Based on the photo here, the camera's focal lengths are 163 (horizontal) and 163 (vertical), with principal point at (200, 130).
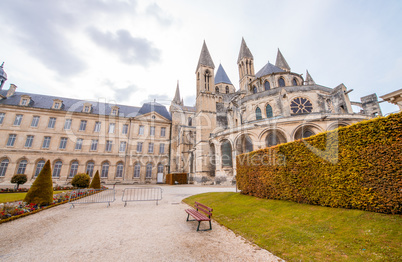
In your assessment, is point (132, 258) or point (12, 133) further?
point (12, 133)

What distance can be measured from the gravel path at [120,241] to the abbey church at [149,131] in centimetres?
1427

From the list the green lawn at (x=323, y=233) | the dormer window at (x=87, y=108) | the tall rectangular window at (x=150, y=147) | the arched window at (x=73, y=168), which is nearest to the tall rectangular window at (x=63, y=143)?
the arched window at (x=73, y=168)

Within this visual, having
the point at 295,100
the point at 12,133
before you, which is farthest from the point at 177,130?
the point at 12,133

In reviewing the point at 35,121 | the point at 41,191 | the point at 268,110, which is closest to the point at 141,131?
the point at 35,121

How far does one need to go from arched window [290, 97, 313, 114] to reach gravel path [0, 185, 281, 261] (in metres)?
21.9

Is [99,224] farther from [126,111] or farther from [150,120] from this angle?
[126,111]

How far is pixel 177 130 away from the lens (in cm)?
2889

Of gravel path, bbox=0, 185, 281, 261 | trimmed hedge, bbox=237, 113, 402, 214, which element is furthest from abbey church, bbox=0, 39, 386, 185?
gravel path, bbox=0, 185, 281, 261

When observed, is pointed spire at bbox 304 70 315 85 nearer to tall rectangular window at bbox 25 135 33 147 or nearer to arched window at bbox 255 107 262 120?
arched window at bbox 255 107 262 120

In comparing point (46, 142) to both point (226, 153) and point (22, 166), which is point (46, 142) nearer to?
point (22, 166)

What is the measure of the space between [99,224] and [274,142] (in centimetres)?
A: 1661

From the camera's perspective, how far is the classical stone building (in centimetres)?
1661

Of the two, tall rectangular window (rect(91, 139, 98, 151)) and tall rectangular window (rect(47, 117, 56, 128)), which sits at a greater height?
tall rectangular window (rect(47, 117, 56, 128))

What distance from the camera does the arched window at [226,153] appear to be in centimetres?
1992
